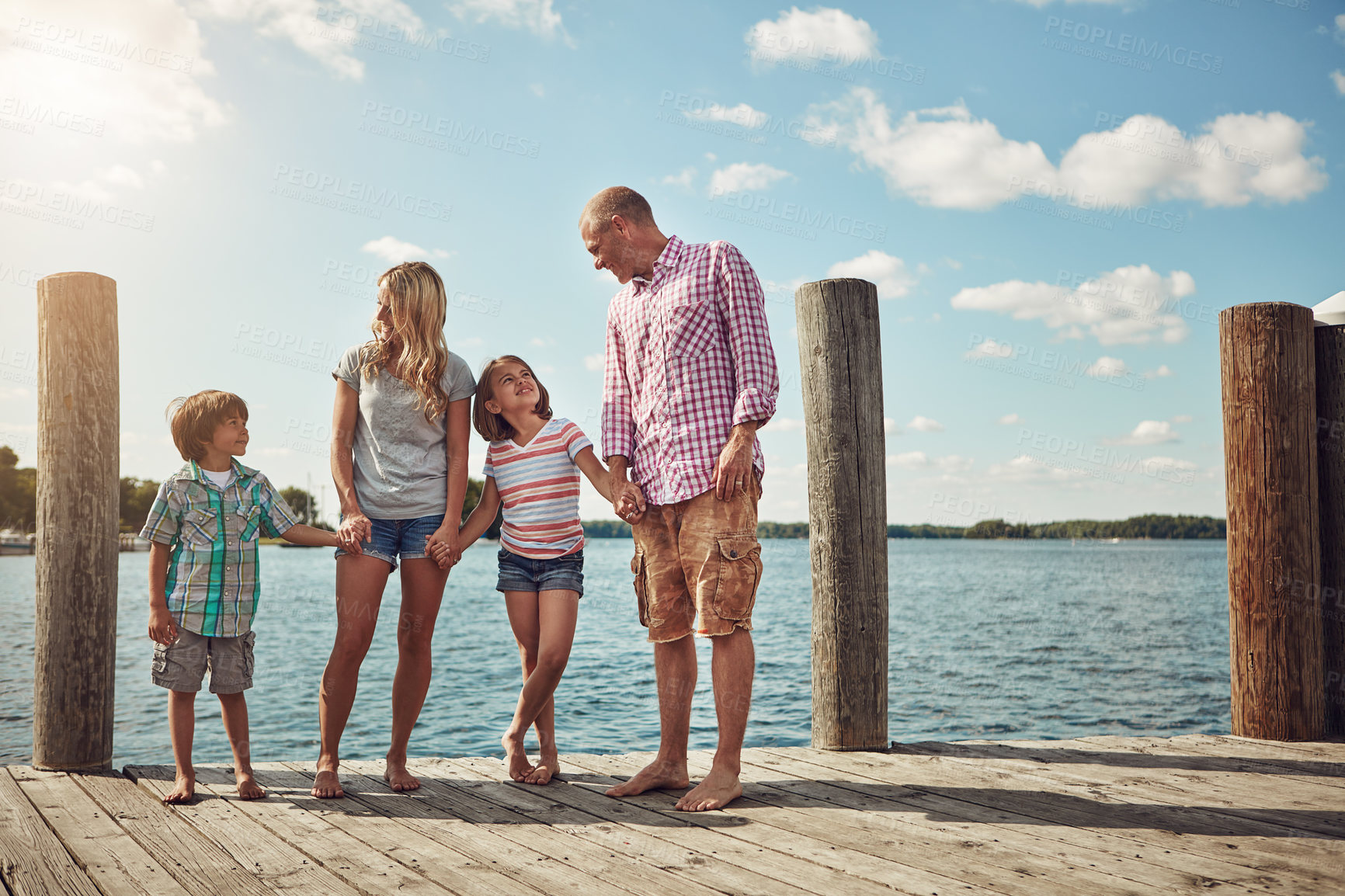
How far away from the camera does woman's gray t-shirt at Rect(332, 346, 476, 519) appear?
360 cm

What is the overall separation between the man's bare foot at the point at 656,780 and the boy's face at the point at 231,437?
207 cm

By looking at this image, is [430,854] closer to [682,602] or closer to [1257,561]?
[682,602]

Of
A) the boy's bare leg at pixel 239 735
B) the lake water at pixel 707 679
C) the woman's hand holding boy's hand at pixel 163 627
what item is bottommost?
the lake water at pixel 707 679

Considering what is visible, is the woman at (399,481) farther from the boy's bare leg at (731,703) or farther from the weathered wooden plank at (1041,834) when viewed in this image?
the weathered wooden plank at (1041,834)

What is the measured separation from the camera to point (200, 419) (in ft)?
11.7

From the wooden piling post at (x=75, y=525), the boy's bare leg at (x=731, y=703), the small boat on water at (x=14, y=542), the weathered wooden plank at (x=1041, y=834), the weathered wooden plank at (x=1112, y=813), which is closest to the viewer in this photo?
the weathered wooden plank at (x=1041, y=834)

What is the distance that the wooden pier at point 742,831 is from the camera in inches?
97.8

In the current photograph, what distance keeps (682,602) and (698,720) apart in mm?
9071

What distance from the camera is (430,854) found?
8.98ft

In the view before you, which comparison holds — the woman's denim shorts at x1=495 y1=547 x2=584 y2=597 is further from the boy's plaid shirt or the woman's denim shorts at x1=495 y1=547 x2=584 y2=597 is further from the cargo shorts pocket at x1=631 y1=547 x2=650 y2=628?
the boy's plaid shirt

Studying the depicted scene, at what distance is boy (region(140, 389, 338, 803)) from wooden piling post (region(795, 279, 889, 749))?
2.28m

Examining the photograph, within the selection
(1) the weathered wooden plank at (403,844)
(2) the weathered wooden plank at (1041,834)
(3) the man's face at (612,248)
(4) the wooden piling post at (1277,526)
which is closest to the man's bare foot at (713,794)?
(2) the weathered wooden plank at (1041,834)

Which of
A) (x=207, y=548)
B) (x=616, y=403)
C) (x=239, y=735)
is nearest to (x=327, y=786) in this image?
(x=239, y=735)

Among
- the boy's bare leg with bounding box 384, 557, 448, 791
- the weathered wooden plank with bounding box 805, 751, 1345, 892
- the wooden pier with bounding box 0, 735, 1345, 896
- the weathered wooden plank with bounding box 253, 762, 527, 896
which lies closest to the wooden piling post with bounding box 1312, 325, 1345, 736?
the wooden pier with bounding box 0, 735, 1345, 896
